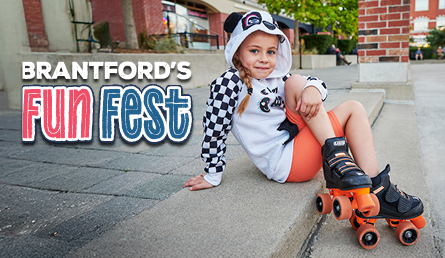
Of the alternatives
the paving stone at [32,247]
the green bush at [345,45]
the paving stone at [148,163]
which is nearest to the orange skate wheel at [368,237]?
the paving stone at [32,247]

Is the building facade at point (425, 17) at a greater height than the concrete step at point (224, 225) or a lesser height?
greater

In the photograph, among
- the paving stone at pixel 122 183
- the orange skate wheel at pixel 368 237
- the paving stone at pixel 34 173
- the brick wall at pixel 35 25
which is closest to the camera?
the orange skate wheel at pixel 368 237

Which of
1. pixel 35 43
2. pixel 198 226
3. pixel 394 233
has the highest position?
pixel 35 43

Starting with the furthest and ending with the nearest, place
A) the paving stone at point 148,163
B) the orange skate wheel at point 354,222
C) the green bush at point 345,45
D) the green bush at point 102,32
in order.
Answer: the green bush at point 345,45 < the green bush at point 102,32 < the paving stone at point 148,163 < the orange skate wheel at point 354,222

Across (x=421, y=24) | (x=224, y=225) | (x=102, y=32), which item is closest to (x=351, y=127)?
(x=224, y=225)

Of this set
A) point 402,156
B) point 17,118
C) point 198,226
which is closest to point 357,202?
point 198,226

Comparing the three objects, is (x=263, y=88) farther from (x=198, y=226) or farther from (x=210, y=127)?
(x=198, y=226)

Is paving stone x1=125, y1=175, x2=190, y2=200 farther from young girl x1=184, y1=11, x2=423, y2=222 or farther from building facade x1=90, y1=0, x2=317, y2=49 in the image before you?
building facade x1=90, y1=0, x2=317, y2=49

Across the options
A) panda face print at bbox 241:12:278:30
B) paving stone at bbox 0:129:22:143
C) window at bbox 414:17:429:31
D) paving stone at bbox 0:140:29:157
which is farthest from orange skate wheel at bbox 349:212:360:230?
window at bbox 414:17:429:31

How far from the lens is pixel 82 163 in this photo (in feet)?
8.41

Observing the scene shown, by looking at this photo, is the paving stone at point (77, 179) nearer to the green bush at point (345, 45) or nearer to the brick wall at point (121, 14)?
the brick wall at point (121, 14)

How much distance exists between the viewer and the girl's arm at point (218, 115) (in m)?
1.50

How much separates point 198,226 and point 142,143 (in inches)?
79.9

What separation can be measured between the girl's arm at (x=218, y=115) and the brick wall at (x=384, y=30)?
3960mm
